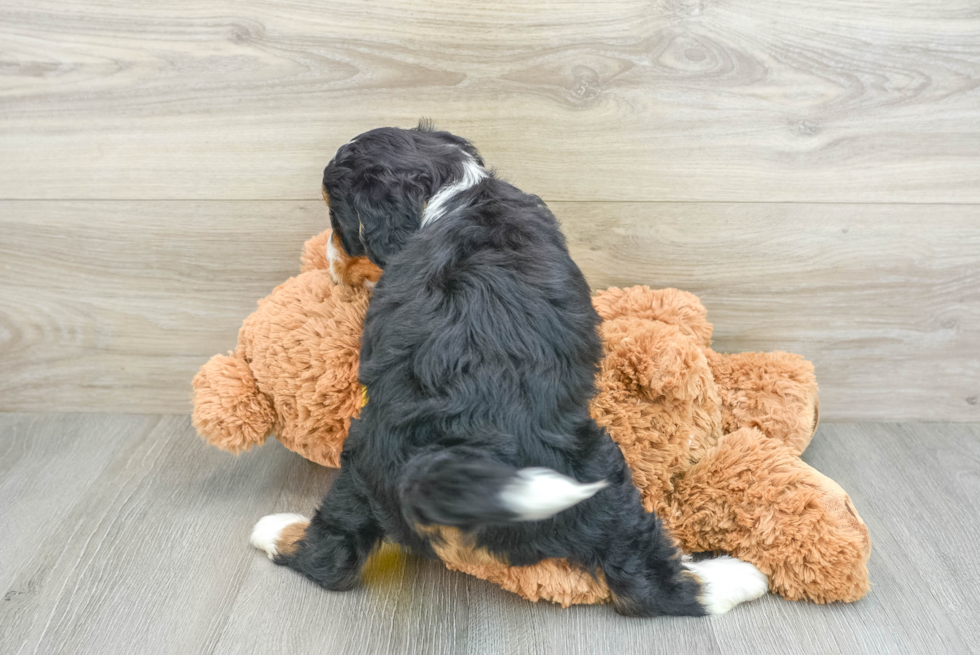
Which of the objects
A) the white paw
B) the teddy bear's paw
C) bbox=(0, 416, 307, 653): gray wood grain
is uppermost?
the teddy bear's paw

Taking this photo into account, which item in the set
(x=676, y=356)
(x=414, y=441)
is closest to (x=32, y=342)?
(x=414, y=441)

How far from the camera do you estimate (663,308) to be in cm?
142

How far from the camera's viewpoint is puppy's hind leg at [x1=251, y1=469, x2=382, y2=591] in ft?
3.65

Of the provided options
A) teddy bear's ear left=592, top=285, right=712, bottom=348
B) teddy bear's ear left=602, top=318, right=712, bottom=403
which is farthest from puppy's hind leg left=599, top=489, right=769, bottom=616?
teddy bear's ear left=592, top=285, right=712, bottom=348

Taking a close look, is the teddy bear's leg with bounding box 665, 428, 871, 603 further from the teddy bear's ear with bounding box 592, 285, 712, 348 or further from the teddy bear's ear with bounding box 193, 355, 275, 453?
the teddy bear's ear with bounding box 193, 355, 275, 453

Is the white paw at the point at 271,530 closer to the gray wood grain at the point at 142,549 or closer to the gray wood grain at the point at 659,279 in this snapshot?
the gray wood grain at the point at 142,549

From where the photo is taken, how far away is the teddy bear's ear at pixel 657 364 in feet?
3.88

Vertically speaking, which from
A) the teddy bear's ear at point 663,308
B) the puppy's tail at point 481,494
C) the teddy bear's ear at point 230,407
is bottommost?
the teddy bear's ear at point 230,407

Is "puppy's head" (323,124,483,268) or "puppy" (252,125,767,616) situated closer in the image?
"puppy" (252,125,767,616)

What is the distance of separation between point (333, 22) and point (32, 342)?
105cm

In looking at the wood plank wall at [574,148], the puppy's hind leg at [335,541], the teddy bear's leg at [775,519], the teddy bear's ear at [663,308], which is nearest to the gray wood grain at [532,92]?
the wood plank wall at [574,148]

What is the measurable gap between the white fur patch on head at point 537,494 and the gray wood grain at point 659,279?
77 cm

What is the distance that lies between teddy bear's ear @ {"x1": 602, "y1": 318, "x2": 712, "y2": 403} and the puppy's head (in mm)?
394

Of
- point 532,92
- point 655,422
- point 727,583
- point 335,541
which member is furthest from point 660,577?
point 532,92
